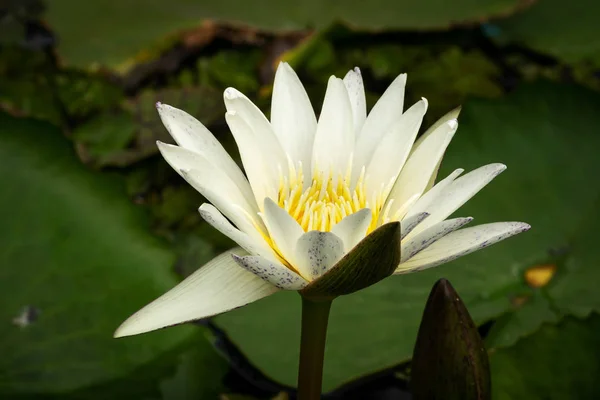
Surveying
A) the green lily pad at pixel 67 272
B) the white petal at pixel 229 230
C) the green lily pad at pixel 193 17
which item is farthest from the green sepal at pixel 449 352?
the green lily pad at pixel 193 17

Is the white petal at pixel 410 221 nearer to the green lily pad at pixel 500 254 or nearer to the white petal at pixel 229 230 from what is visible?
the white petal at pixel 229 230

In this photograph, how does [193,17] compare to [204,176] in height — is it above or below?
above

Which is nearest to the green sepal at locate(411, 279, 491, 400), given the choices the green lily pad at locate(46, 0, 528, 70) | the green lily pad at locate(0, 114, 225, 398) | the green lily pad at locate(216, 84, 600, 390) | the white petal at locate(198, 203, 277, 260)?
the white petal at locate(198, 203, 277, 260)

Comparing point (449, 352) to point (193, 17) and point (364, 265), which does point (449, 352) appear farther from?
point (193, 17)

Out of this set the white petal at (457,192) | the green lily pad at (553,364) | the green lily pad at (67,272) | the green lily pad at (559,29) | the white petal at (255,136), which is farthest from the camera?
the green lily pad at (559,29)

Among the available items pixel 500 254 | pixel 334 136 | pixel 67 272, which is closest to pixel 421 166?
pixel 334 136

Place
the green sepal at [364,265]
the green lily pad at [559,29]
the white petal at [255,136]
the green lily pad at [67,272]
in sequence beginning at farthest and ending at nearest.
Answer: the green lily pad at [559,29] → the green lily pad at [67,272] → the white petal at [255,136] → the green sepal at [364,265]

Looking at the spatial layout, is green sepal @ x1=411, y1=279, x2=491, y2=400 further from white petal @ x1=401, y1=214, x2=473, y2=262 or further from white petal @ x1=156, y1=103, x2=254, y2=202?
white petal @ x1=156, y1=103, x2=254, y2=202
